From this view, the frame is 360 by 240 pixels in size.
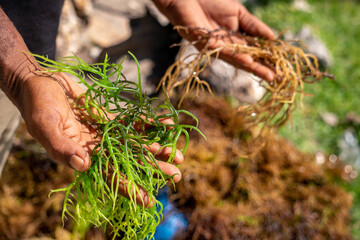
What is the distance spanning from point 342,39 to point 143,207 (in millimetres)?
5765

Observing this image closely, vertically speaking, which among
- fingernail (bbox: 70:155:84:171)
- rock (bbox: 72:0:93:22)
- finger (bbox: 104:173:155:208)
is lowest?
rock (bbox: 72:0:93:22)

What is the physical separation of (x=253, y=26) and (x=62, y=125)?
5.60 ft

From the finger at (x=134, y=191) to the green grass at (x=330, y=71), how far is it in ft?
8.50

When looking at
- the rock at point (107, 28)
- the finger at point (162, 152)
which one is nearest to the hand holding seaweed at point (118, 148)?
the finger at point (162, 152)

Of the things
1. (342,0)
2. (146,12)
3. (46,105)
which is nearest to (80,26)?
(146,12)

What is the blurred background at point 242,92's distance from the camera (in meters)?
2.46

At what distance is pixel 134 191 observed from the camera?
50.3 inches

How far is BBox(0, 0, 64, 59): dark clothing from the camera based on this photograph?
1.67m

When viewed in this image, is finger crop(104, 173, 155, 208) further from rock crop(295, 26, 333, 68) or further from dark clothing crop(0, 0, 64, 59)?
rock crop(295, 26, 333, 68)

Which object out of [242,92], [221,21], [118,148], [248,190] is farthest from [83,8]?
[118,148]

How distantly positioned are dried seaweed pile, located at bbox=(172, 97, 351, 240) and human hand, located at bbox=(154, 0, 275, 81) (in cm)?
96

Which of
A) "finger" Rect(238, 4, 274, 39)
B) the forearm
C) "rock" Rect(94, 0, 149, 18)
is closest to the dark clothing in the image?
the forearm

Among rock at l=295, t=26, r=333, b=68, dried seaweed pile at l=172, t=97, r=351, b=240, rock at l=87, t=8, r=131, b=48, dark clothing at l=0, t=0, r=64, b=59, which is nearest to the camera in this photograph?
dark clothing at l=0, t=0, r=64, b=59

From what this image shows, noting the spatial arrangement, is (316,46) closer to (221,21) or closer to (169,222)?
(221,21)
